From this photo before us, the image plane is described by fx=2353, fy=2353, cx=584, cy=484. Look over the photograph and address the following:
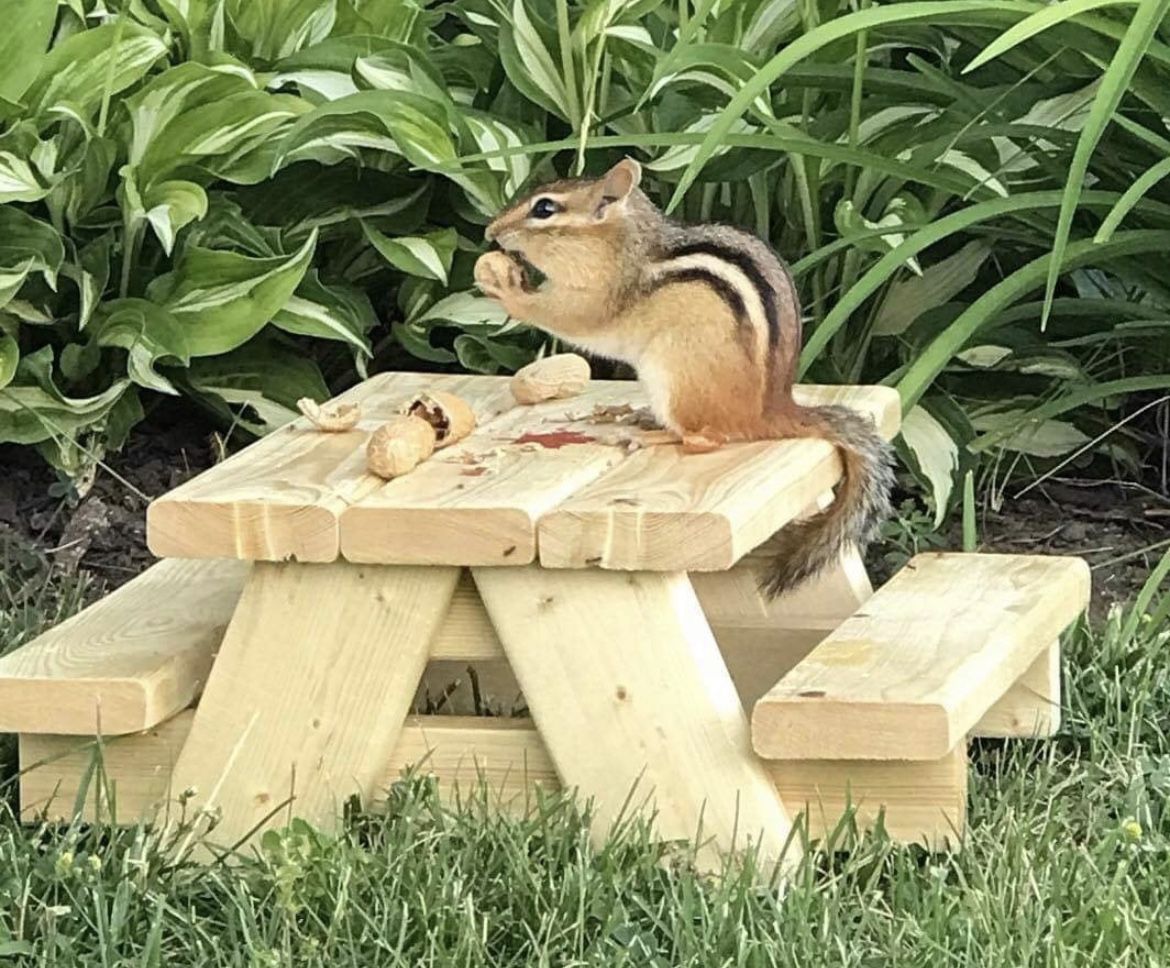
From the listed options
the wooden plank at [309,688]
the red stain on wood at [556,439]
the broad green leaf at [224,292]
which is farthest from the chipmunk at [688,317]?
the broad green leaf at [224,292]

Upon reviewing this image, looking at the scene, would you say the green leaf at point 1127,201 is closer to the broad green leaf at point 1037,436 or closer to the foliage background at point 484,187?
the foliage background at point 484,187

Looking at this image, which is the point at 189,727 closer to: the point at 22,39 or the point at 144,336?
the point at 144,336

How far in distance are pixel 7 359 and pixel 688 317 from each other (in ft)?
4.36

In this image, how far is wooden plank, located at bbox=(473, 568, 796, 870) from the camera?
8.21 feet

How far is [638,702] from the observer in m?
2.53

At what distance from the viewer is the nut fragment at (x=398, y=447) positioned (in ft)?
8.87

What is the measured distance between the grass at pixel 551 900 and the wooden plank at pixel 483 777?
39 millimetres

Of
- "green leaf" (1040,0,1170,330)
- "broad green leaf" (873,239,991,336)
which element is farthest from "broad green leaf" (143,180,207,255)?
"green leaf" (1040,0,1170,330)

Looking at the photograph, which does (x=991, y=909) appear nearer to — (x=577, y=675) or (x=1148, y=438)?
(x=577, y=675)

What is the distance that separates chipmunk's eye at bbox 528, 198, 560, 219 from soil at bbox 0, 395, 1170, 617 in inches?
39.1

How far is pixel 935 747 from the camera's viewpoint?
243 centimetres

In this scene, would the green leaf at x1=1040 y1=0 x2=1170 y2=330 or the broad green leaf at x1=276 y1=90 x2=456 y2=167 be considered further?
the broad green leaf at x1=276 y1=90 x2=456 y2=167

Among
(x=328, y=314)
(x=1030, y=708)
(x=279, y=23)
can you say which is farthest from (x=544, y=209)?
(x=279, y=23)

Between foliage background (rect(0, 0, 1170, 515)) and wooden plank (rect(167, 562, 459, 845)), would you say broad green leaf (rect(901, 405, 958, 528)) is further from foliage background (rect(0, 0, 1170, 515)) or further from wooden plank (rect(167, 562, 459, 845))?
wooden plank (rect(167, 562, 459, 845))
